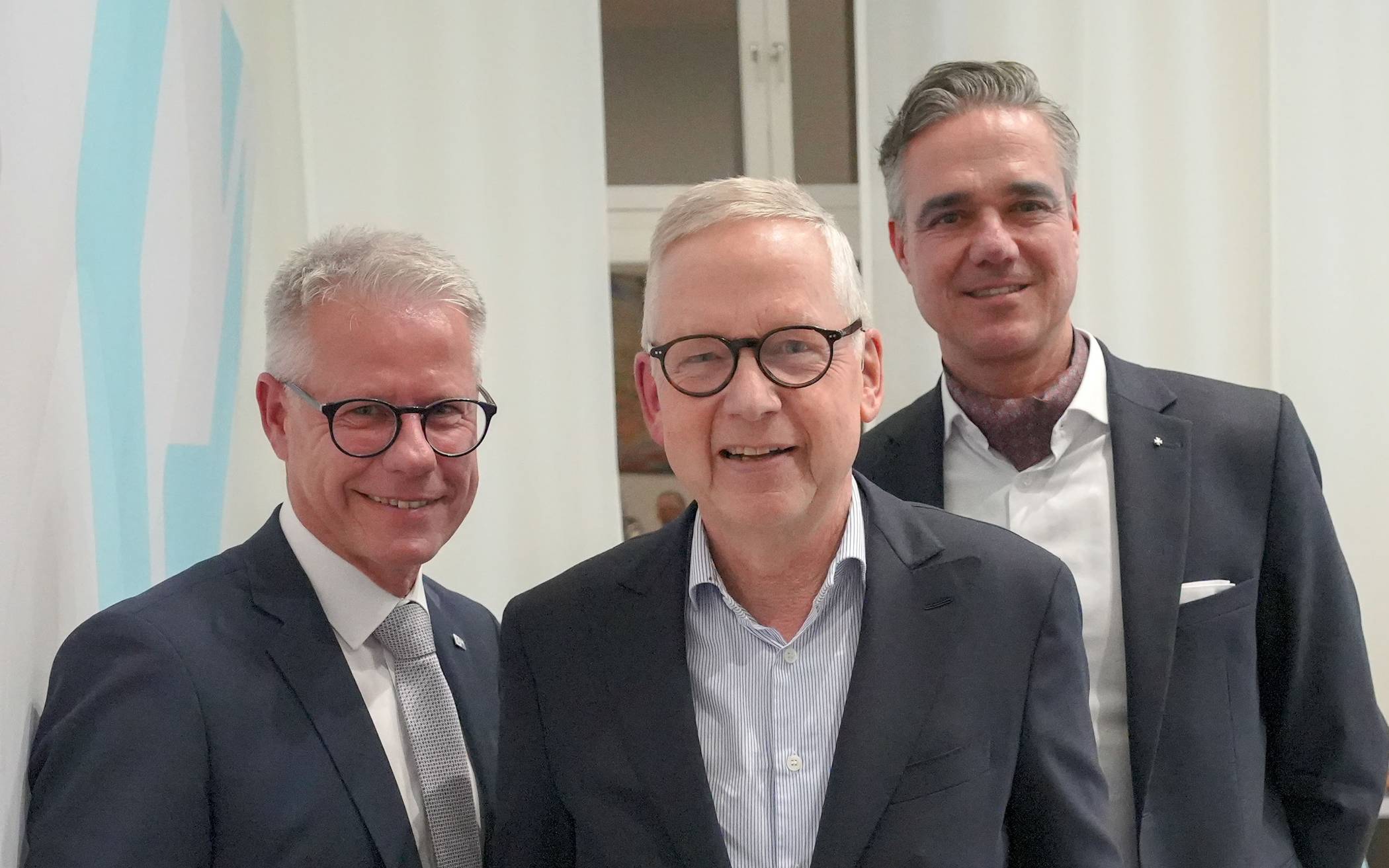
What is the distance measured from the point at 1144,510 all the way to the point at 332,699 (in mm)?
1155

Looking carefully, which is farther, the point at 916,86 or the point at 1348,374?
the point at 1348,374

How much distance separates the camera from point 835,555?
1.44 metres

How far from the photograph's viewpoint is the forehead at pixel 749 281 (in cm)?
134

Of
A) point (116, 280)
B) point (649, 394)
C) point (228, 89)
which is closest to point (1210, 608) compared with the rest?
point (649, 394)

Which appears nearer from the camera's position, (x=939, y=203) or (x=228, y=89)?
(x=939, y=203)

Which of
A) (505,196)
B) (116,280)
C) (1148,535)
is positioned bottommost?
(1148,535)

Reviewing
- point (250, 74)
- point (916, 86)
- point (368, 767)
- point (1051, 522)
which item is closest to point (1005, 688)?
point (1051, 522)

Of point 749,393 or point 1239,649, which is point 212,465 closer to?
point 749,393

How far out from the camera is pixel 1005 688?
1.33 metres

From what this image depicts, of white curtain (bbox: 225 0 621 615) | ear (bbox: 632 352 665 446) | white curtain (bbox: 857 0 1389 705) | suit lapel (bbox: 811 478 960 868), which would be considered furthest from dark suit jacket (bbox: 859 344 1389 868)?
A: white curtain (bbox: 225 0 621 615)

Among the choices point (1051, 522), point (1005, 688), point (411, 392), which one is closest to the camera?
point (1005, 688)

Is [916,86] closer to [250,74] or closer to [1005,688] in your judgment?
[1005,688]

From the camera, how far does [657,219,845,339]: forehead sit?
1.34 m

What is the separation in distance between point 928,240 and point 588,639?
908mm
